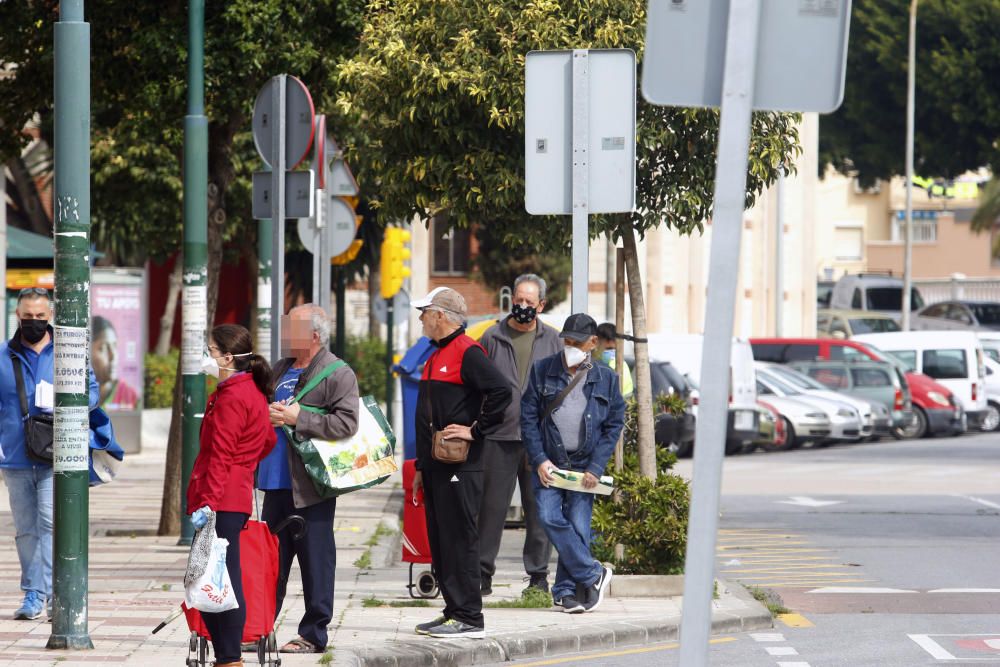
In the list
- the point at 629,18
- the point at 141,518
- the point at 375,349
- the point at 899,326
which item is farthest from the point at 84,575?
the point at 899,326

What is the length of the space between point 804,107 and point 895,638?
481cm

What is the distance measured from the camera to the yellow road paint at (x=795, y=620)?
10.0m

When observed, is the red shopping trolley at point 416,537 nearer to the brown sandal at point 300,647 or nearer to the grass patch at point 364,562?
the brown sandal at point 300,647

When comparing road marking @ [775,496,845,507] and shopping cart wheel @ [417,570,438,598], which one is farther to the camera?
road marking @ [775,496,845,507]

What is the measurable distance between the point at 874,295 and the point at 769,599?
145ft

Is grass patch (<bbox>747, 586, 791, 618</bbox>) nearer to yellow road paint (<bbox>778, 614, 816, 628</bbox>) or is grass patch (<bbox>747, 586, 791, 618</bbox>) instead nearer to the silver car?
yellow road paint (<bbox>778, 614, 816, 628</bbox>)

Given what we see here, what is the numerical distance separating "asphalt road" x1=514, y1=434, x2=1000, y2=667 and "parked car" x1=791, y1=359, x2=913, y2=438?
5.59 m

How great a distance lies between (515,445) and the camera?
10.1 metres

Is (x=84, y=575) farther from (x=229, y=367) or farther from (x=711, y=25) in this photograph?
(x=711, y=25)

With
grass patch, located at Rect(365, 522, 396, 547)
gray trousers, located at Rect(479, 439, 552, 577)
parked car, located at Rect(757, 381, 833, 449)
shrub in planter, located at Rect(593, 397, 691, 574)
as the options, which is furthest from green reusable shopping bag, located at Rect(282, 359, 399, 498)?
parked car, located at Rect(757, 381, 833, 449)

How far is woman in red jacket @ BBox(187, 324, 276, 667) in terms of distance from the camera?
24.2 ft

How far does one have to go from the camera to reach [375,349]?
35.6 m

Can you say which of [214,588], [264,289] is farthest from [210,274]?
[214,588]

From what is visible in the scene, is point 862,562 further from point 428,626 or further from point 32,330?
point 32,330
